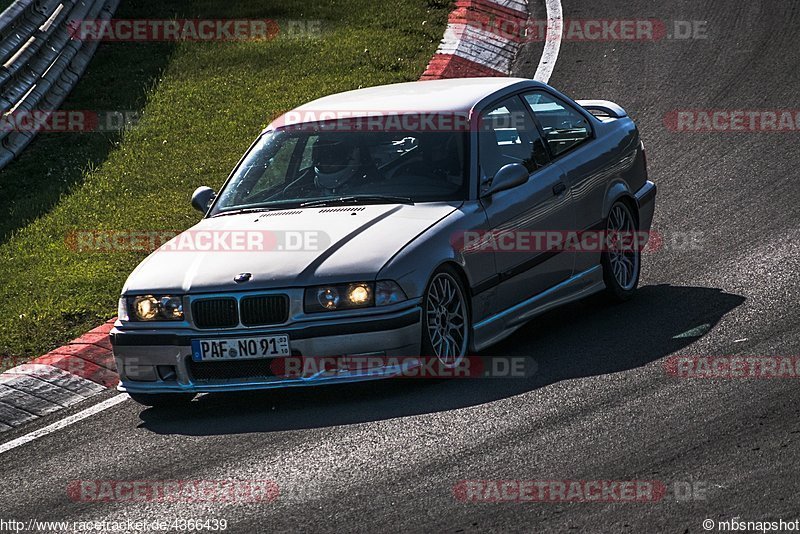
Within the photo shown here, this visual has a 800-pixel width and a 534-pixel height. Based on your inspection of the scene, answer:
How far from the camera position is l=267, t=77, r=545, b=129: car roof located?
29.6ft

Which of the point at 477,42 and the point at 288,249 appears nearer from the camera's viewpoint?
the point at 288,249

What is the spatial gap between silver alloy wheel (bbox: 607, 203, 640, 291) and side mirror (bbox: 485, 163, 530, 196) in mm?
1427

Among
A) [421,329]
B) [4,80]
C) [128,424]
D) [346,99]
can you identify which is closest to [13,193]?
[4,80]

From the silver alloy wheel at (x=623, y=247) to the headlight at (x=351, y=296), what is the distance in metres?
2.55

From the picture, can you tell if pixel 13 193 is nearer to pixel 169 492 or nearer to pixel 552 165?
pixel 552 165

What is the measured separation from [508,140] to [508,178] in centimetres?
70

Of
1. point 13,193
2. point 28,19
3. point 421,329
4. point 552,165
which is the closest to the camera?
point 421,329

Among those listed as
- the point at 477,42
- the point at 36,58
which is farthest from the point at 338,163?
the point at 477,42

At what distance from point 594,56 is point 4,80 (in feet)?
21.8

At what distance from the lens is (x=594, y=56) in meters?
16.5

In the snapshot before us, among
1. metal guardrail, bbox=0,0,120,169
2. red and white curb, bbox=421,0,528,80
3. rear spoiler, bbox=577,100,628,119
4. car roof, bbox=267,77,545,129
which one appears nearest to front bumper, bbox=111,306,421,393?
car roof, bbox=267,77,545,129

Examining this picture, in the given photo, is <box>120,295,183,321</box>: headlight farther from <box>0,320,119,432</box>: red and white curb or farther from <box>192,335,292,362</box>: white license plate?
<box>0,320,119,432</box>: red and white curb

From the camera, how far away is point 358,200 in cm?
854

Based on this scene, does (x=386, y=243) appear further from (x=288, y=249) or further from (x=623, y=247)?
(x=623, y=247)
